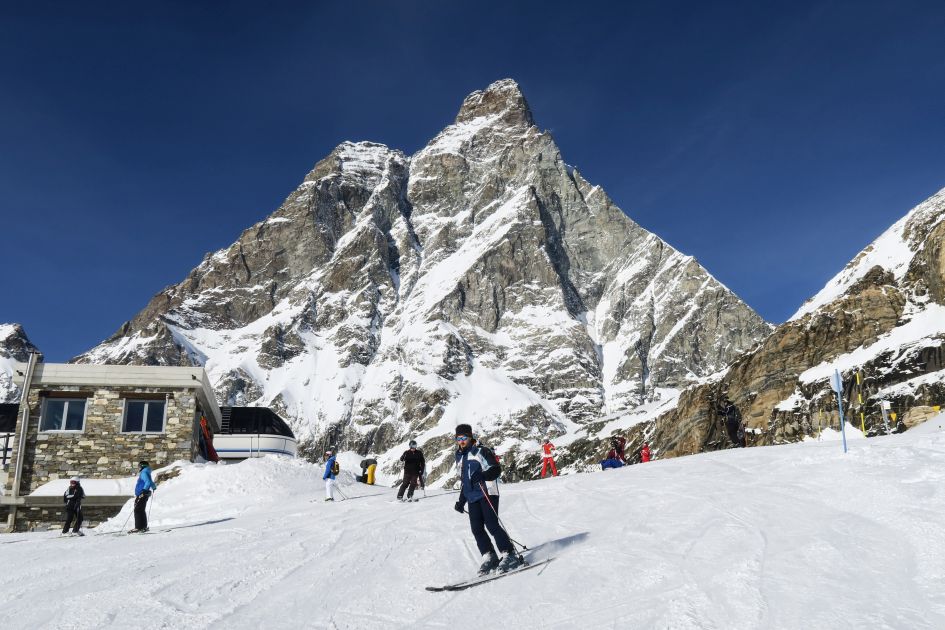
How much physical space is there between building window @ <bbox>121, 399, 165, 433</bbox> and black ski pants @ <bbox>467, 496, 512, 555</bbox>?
77.9 ft

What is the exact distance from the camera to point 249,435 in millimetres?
39219

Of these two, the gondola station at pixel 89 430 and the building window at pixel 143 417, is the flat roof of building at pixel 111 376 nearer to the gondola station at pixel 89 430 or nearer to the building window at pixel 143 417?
the gondola station at pixel 89 430

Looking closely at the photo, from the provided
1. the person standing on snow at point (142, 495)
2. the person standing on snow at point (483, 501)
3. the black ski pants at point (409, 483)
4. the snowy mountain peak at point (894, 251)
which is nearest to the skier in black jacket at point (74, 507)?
the person standing on snow at point (142, 495)

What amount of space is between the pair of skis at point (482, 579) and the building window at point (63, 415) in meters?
26.0

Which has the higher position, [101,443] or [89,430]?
[89,430]

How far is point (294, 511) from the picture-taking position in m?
17.4

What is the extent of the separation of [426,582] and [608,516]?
4.43m

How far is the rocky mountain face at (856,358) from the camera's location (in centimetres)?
3694

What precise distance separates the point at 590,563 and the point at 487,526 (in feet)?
4.33

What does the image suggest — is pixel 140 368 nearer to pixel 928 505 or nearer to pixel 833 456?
pixel 833 456

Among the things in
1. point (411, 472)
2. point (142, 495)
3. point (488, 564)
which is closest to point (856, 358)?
point (411, 472)

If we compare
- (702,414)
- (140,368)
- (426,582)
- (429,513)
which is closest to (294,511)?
(429,513)

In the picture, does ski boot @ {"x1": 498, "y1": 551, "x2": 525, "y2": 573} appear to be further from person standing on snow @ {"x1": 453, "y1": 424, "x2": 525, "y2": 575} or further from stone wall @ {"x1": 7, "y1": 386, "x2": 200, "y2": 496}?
stone wall @ {"x1": 7, "y1": 386, "x2": 200, "y2": 496}

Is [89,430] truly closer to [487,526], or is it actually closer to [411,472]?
[411,472]
